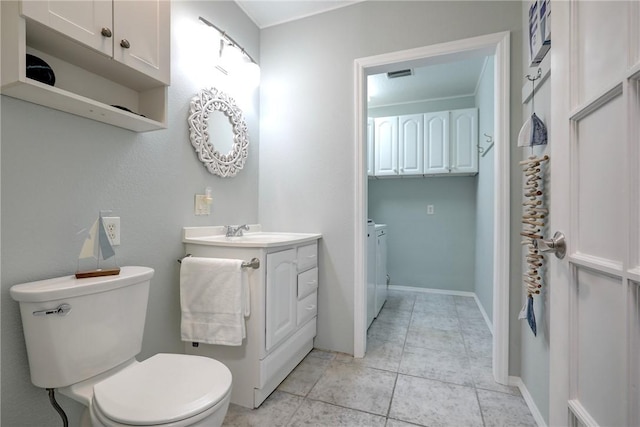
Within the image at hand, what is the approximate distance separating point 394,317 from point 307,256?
1.42 m

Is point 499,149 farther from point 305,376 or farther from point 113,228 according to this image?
point 113,228

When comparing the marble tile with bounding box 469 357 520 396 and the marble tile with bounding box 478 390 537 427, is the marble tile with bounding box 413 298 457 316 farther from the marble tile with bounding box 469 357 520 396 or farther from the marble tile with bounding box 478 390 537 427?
the marble tile with bounding box 478 390 537 427

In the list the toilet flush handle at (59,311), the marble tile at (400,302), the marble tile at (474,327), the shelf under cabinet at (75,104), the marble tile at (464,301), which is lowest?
the marble tile at (400,302)

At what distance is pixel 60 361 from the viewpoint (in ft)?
3.14

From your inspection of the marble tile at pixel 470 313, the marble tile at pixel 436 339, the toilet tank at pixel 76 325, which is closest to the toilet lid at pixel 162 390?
the toilet tank at pixel 76 325

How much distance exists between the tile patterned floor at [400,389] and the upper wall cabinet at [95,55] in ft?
5.03

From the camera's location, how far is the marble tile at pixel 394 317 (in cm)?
267

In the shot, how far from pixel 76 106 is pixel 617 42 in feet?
5.05

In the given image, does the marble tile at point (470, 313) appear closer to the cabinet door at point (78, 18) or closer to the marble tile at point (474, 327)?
the marble tile at point (474, 327)

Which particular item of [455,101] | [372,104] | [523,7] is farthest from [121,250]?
[455,101]

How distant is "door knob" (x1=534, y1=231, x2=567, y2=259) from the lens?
64cm

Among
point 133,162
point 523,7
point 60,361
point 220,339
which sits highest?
point 523,7

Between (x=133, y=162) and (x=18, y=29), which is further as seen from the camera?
(x=133, y=162)

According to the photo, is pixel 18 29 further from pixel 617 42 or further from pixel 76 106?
pixel 617 42
